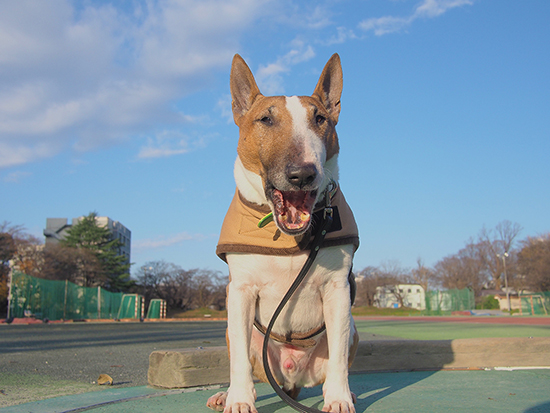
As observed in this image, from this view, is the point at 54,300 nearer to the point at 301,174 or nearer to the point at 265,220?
the point at 265,220

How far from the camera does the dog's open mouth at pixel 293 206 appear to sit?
2.19 metres

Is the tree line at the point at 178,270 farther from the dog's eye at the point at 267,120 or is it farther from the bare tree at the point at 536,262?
the dog's eye at the point at 267,120

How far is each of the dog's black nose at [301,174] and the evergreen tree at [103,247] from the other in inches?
2236

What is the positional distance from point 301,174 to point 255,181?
50 centimetres

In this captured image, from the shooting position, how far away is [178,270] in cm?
6303

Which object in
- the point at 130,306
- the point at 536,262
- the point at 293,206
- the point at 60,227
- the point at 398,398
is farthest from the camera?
the point at 60,227

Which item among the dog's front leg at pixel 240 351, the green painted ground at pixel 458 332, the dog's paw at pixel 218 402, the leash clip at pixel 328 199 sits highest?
the leash clip at pixel 328 199

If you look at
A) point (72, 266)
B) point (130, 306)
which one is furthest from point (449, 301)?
point (72, 266)

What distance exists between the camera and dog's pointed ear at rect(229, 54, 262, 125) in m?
2.86

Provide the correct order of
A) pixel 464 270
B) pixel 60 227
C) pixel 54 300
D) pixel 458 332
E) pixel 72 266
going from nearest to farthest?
pixel 458 332
pixel 54 300
pixel 72 266
pixel 464 270
pixel 60 227

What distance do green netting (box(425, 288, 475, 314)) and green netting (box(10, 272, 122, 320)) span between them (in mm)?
27801

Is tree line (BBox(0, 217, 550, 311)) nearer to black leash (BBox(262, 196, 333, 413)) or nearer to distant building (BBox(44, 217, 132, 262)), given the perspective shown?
distant building (BBox(44, 217, 132, 262))

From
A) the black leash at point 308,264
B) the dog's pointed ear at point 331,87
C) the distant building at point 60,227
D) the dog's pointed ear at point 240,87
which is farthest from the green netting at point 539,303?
the distant building at point 60,227

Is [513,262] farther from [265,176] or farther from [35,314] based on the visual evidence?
[265,176]
